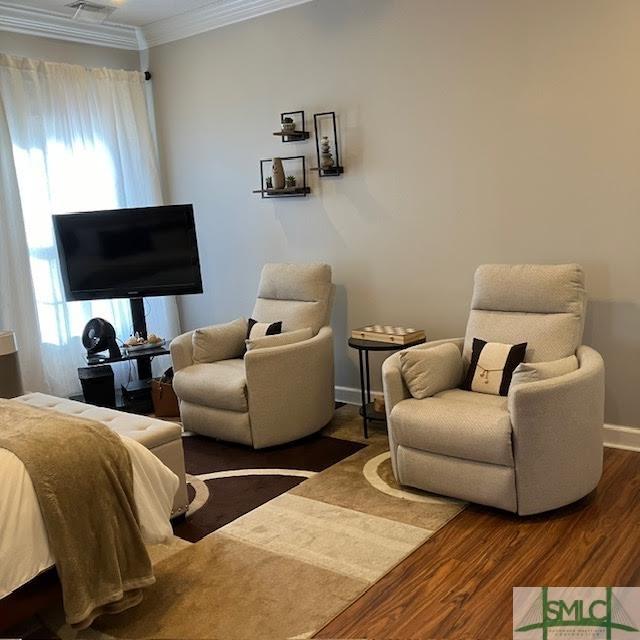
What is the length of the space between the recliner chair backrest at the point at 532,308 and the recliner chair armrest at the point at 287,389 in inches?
35.8

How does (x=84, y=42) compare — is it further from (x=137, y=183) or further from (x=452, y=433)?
(x=452, y=433)

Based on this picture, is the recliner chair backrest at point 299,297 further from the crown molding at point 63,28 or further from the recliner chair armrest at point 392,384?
the crown molding at point 63,28

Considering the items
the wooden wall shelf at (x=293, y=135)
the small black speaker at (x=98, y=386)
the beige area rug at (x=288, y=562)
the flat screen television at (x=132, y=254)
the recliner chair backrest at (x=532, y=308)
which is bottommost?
the beige area rug at (x=288, y=562)

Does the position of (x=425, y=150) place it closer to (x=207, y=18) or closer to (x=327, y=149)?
(x=327, y=149)

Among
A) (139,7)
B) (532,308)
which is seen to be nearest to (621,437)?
(532,308)

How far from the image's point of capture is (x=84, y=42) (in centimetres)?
516

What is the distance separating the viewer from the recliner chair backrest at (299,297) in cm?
435

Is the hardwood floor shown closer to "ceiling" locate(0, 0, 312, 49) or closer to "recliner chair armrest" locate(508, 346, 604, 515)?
"recliner chair armrest" locate(508, 346, 604, 515)

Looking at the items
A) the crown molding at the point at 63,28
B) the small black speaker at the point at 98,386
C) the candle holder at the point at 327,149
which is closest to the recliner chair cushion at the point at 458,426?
the candle holder at the point at 327,149

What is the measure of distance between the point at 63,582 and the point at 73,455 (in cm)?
41

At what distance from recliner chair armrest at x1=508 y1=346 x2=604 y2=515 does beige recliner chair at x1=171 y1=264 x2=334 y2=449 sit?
4.78ft

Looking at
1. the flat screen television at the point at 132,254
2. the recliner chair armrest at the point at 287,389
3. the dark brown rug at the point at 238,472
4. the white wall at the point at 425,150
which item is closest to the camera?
the dark brown rug at the point at 238,472

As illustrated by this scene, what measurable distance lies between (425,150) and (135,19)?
261 centimetres

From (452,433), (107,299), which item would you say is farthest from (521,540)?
(107,299)
